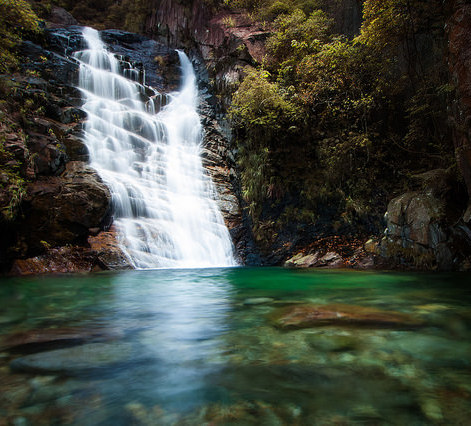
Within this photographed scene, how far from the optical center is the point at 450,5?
18.8 feet

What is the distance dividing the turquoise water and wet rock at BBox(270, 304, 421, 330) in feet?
0.04

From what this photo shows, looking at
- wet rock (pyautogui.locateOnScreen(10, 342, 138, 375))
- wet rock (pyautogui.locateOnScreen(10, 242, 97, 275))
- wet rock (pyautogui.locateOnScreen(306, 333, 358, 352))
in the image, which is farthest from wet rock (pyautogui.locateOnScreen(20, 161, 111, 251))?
wet rock (pyautogui.locateOnScreen(306, 333, 358, 352))

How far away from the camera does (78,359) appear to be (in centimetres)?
200

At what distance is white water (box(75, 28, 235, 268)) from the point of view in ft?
30.5

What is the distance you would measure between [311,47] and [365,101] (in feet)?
11.8

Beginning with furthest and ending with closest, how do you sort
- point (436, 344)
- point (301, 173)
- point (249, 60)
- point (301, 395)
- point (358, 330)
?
point (249, 60) → point (301, 173) → point (358, 330) → point (436, 344) → point (301, 395)

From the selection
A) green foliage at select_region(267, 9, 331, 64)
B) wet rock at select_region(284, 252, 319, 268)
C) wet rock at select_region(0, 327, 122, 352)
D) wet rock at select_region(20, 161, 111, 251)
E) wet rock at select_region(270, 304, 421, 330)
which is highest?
green foliage at select_region(267, 9, 331, 64)

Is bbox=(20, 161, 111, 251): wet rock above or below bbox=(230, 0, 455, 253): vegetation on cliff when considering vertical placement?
below

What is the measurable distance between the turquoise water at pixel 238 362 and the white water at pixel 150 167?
5.49 meters

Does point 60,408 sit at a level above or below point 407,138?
below

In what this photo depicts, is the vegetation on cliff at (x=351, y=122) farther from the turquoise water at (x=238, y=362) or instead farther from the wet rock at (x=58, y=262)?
the turquoise water at (x=238, y=362)

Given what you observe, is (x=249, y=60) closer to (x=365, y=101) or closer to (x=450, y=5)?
(x=365, y=101)

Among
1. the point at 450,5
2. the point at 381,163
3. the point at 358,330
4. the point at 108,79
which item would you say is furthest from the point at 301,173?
the point at 108,79

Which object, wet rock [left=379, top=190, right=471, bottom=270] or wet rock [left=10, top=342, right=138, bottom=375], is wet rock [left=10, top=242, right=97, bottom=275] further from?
wet rock [left=379, top=190, right=471, bottom=270]
